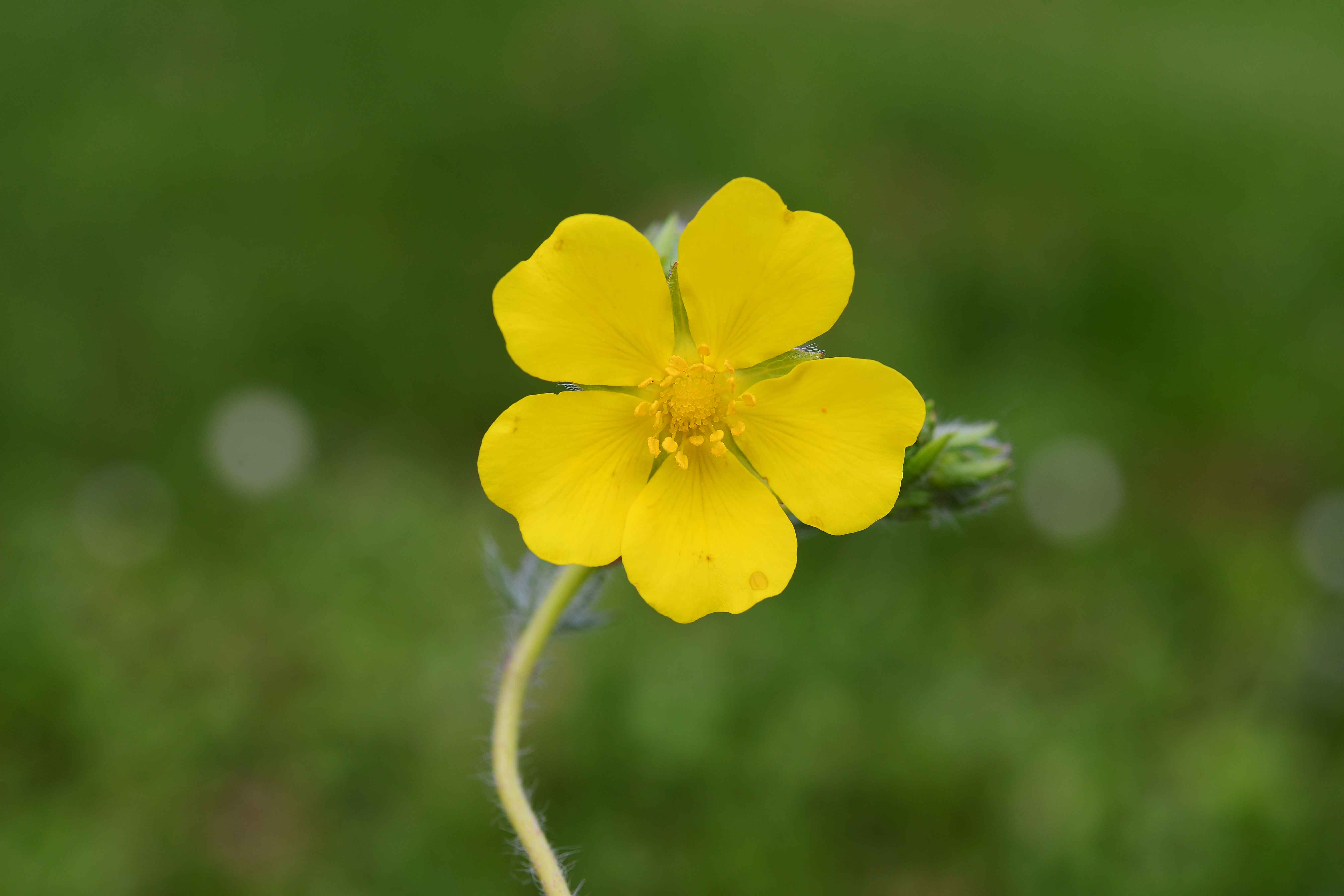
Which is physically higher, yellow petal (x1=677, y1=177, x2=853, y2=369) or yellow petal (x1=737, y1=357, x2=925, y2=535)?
yellow petal (x1=677, y1=177, x2=853, y2=369)

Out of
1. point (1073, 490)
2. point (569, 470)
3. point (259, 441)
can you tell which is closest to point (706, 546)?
point (569, 470)

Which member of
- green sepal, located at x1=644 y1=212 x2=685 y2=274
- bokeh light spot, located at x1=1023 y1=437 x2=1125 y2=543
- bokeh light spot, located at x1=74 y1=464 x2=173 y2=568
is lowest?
bokeh light spot, located at x1=1023 y1=437 x2=1125 y2=543

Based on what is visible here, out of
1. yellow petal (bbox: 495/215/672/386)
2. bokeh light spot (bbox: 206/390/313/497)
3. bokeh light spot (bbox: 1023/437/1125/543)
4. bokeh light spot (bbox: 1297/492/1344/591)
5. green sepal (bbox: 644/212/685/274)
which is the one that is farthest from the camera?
bokeh light spot (bbox: 206/390/313/497)

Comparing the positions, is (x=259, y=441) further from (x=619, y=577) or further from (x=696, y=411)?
(x=696, y=411)

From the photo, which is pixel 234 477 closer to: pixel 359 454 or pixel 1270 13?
pixel 359 454

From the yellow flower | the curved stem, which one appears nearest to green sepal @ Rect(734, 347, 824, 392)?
the yellow flower

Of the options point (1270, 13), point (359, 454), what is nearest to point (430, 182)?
point (359, 454)

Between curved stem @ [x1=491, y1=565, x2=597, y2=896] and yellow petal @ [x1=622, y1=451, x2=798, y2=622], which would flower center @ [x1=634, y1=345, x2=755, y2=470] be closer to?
yellow petal @ [x1=622, y1=451, x2=798, y2=622]

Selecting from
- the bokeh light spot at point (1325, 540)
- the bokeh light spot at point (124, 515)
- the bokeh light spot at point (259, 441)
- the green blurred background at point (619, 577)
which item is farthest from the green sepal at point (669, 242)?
the bokeh light spot at point (1325, 540)
